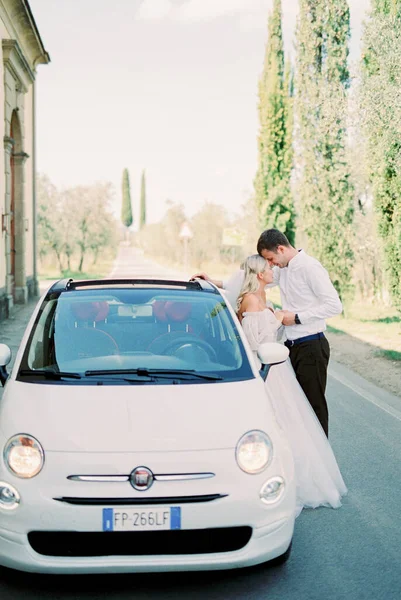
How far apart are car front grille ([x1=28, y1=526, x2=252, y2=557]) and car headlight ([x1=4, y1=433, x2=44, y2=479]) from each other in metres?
0.29

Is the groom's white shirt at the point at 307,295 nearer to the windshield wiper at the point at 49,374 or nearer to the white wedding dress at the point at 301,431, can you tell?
the white wedding dress at the point at 301,431

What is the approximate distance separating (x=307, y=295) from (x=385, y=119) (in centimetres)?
750

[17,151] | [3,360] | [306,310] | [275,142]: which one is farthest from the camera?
[275,142]

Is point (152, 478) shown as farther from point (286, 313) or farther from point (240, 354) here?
point (286, 313)

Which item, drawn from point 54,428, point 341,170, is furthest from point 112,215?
point 54,428

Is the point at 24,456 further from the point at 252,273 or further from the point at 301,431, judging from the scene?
the point at 252,273

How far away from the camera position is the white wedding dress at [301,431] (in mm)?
5438

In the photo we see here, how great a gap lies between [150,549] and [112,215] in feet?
198

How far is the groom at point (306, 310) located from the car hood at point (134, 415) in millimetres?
1742

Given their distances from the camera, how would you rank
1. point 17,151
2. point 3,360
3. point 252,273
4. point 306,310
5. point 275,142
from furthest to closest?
point 275,142 < point 17,151 < point 306,310 < point 252,273 < point 3,360

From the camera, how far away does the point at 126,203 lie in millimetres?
177500

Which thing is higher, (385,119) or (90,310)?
(385,119)

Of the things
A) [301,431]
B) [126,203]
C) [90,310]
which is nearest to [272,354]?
[301,431]

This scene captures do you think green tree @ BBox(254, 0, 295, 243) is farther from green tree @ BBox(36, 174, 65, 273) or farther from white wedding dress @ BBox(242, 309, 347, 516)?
green tree @ BBox(36, 174, 65, 273)
